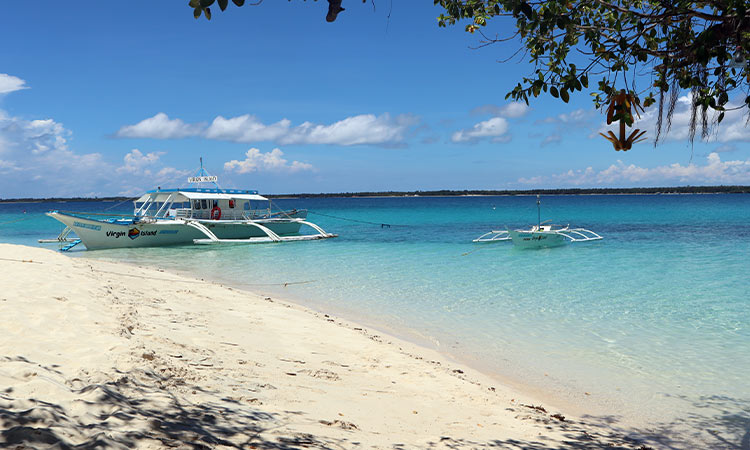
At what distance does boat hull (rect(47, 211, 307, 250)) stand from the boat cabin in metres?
1.03

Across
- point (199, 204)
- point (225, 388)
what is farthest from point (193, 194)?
point (225, 388)

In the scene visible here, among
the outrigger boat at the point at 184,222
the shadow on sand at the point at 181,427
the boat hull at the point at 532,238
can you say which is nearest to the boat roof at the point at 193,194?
the outrigger boat at the point at 184,222

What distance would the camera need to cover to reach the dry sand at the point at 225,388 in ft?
11.2

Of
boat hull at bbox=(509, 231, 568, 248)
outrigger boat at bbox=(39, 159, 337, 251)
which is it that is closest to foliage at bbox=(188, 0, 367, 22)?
boat hull at bbox=(509, 231, 568, 248)

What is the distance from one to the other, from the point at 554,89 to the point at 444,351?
5.43 meters

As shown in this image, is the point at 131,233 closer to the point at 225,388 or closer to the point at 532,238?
the point at 532,238

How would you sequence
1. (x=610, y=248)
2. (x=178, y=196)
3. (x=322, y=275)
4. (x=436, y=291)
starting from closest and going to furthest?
(x=436, y=291), (x=322, y=275), (x=610, y=248), (x=178, y=196)

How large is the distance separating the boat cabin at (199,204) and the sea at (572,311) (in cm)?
396

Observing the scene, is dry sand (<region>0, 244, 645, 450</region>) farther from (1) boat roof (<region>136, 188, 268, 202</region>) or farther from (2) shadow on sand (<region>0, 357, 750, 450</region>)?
(1) boat roof (<region>136, 188, 268, 202</region>)

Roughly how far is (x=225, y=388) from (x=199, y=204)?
86.8ft

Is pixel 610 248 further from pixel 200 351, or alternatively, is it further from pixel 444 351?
pixel 200 351

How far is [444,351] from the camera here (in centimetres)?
852

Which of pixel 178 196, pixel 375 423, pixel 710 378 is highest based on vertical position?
pixel 178 196

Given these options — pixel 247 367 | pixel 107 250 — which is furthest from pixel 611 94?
pixel 107 250
